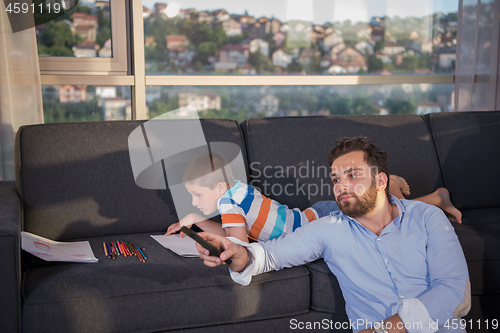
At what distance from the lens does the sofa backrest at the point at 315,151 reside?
2037 millimetres

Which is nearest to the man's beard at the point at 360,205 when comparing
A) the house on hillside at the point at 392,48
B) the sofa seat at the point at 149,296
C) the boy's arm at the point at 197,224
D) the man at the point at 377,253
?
the man at the point at 377,253

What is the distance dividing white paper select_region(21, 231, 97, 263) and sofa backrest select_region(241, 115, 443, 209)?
2.59 ft

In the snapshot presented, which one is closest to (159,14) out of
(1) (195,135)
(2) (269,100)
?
(2) (269,100)

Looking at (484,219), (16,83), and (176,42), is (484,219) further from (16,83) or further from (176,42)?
(16,83)

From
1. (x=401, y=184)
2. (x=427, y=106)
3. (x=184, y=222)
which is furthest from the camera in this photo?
(x=427, y=106)

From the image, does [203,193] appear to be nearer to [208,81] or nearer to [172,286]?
[172,286]

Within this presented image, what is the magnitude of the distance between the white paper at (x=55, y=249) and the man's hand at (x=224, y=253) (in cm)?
54

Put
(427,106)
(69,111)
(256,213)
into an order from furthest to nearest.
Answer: (427,106)
(69,111)
(256,213)

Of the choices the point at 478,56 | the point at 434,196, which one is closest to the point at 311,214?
the point at 434,196

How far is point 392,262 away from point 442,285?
0.16 metres

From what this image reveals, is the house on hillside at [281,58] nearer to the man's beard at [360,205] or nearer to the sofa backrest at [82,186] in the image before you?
the sofa backrest at [82,186]

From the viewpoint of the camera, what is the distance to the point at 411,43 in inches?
133

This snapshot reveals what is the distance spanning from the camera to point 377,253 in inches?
54.0

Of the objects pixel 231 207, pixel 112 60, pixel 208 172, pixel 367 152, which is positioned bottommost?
pixel 231 207
